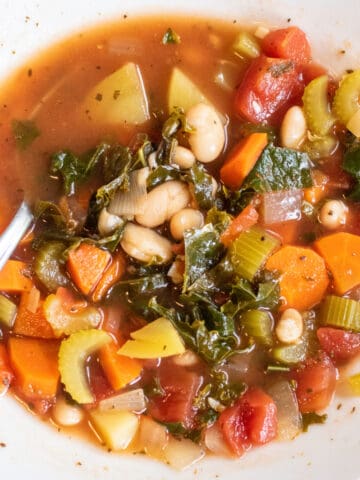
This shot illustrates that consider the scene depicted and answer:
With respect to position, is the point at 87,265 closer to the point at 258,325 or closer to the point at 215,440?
the point at 258,325

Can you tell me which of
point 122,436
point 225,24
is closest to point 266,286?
point 122,436

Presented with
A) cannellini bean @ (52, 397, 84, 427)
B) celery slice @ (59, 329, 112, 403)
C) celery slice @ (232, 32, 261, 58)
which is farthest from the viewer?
celery slice @ (232, 32, 261, 58)

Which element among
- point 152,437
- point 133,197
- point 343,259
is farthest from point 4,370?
point 343,259

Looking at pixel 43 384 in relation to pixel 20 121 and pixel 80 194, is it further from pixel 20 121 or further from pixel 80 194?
pixel 20 121

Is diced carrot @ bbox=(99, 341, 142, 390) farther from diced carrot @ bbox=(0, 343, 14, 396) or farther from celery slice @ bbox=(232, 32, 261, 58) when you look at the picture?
celery slice @ bbox=(232, 32, 261, 58)

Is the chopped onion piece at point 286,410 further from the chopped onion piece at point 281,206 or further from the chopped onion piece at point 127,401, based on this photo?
the chopped onion piece at point 281,206

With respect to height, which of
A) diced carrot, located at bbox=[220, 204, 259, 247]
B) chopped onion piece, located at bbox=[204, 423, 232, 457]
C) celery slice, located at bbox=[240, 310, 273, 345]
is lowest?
chopped onion piece, located at bbox=[204, 423, 232, 457]

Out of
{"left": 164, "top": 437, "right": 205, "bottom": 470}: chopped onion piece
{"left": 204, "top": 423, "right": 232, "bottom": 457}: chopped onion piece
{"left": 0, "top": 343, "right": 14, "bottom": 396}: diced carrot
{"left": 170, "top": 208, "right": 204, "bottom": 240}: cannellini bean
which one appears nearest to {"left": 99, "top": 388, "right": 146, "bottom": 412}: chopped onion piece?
{"left": 164, "top": 437, "right": 205, "bottom": 470}: chopped onion piece
